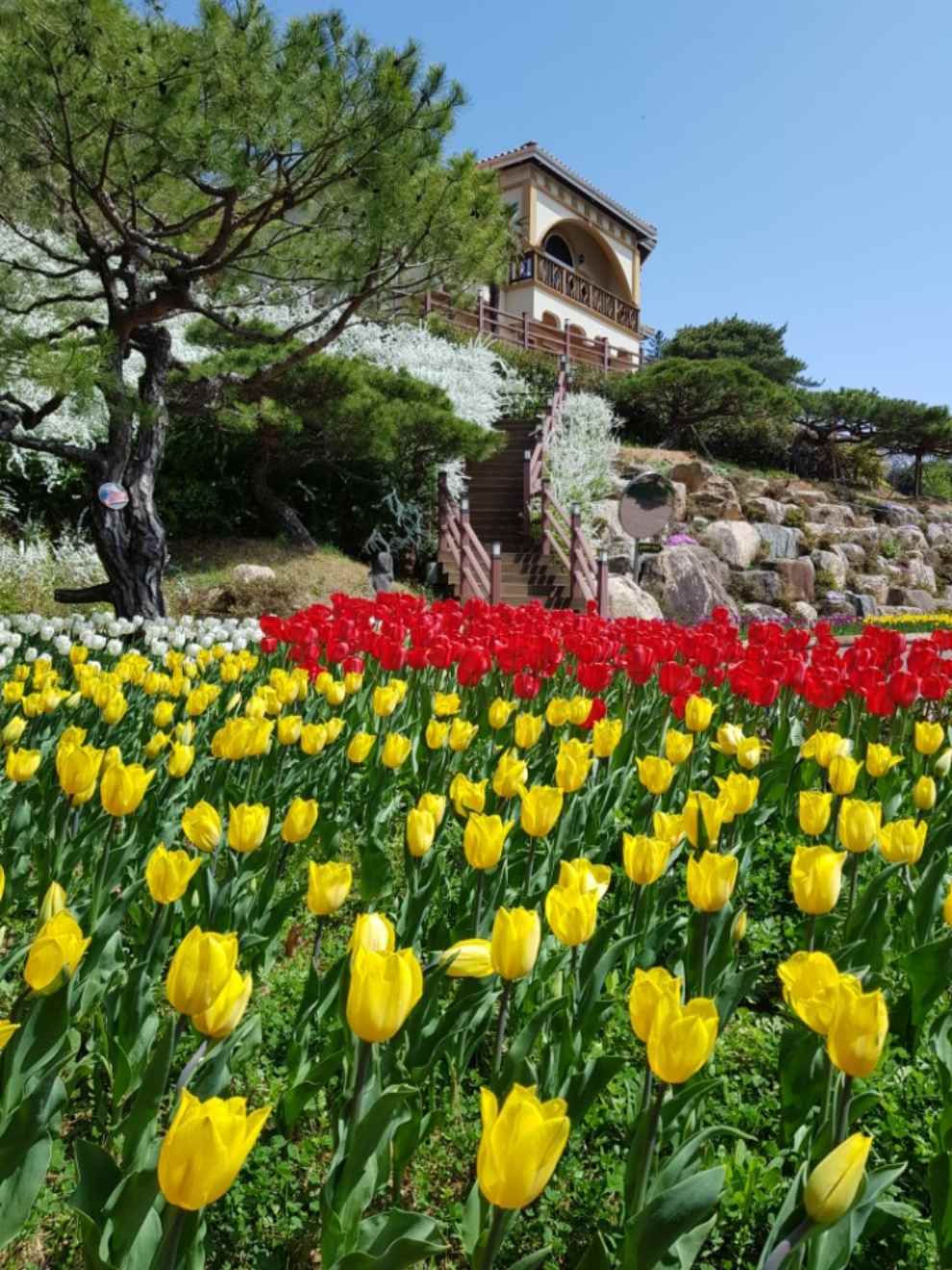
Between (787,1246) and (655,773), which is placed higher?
(655,773)

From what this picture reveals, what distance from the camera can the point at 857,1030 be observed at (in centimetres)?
97

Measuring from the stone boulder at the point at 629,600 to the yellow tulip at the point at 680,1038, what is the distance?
41.4ft

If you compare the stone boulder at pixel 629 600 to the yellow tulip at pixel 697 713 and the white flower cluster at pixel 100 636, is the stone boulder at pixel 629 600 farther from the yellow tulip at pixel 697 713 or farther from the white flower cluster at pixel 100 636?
the yellow tulip at pixel 697 713

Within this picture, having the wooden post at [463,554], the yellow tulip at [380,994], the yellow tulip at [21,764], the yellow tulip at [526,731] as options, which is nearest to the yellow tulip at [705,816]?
the yellow tulip at [526,731]

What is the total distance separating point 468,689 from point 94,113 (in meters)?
4.59

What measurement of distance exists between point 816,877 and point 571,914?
46 cm

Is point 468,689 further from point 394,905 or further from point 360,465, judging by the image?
point 360,465

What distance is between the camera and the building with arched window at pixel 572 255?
90.7 feet

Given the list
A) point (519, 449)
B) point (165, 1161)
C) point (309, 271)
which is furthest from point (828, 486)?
point (165, 1161)

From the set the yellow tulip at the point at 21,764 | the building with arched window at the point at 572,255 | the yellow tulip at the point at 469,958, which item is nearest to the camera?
the yellow tulip at the point at 469,958

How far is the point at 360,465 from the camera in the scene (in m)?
14.6

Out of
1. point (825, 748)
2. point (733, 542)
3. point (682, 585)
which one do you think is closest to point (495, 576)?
point (682, 585)

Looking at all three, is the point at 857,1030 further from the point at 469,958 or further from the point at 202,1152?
the point at 202,1152

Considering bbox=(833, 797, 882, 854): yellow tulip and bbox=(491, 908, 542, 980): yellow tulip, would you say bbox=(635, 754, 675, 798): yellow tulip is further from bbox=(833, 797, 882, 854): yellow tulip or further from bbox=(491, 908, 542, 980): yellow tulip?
bbox=(491, 908, 542, 980): yellow tulip
